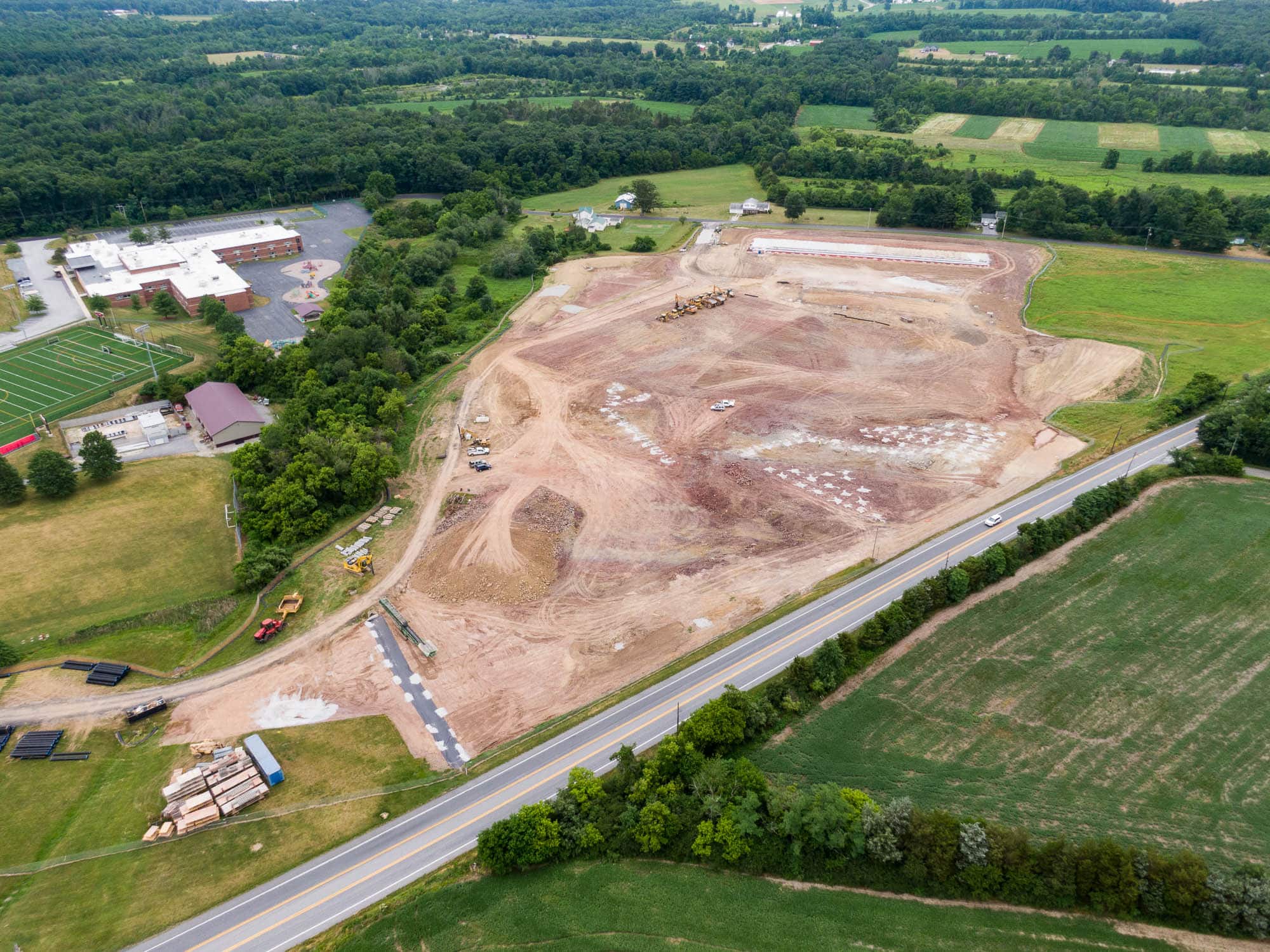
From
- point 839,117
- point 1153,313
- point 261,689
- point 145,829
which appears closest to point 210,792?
point 145,829

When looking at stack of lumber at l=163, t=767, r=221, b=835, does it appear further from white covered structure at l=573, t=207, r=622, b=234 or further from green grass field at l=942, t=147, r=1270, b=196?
green grass field at l=942, t=147, r=1270, b=196

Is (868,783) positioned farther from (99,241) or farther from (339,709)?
(99,241)

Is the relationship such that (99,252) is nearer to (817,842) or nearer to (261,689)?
(261,689)

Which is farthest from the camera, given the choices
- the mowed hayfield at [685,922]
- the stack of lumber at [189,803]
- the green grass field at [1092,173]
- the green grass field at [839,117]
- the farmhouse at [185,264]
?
the green grass field at [839,117]

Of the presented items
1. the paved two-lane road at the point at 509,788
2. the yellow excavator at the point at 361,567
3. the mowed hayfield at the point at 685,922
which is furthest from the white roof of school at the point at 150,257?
the mowed hayfield at the point at 685,922

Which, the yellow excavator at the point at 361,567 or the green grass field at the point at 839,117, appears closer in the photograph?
the yellow excavator at the point at 361,567

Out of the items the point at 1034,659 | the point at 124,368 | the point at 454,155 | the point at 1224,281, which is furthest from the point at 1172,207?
the point at 124,368

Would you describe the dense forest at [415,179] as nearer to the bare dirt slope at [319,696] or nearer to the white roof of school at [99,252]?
the bare dirt slope at [319,696]
